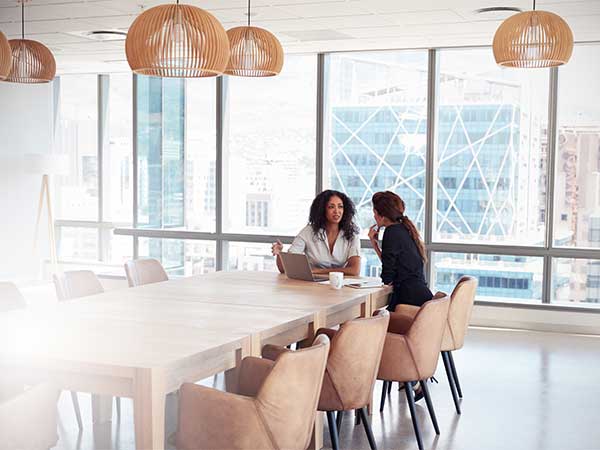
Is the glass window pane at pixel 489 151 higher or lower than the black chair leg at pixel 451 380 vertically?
higher

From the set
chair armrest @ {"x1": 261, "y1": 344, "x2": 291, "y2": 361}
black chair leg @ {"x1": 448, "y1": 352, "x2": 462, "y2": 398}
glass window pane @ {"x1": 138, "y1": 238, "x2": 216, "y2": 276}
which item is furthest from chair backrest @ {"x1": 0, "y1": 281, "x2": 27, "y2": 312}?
glass window pane @ {"x1": 138, "y1": 238, "x2": 216, "y2": 276}

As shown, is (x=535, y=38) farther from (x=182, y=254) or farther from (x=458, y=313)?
(x=182, y=254)

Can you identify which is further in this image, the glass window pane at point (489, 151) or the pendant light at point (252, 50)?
the glass window pane at point (489, 151)

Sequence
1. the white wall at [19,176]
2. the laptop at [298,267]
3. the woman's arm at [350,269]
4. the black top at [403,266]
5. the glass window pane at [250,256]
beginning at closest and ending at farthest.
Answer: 1. the black top at [403,266]
2. the laptop at [298,267]
3. the woman's arm at [350,269]
4. the glass window pane at [250,256]
5. the white wall at [19,176]

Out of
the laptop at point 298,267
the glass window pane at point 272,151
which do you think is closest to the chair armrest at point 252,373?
the laptop at point 298,267

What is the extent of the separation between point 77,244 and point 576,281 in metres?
6.72

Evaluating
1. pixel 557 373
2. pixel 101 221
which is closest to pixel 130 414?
pixel 557 373

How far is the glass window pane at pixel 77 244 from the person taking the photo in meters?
10.9

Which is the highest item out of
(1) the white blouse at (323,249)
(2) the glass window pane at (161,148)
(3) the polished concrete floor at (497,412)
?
(2) the glass window pane at (161,148)

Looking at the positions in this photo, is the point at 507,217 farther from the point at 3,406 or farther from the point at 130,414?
the point at 3,406

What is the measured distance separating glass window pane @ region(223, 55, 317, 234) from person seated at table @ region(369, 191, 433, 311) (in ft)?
11.6

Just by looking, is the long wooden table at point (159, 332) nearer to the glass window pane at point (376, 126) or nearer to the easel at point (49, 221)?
the glass window pane at point (376, 126)

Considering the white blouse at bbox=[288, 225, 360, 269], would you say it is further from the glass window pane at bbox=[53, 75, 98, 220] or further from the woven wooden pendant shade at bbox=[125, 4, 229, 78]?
the glass window pane at bbox=[53, 75, 98, 220]

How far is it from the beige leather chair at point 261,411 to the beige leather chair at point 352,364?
0.50 m
